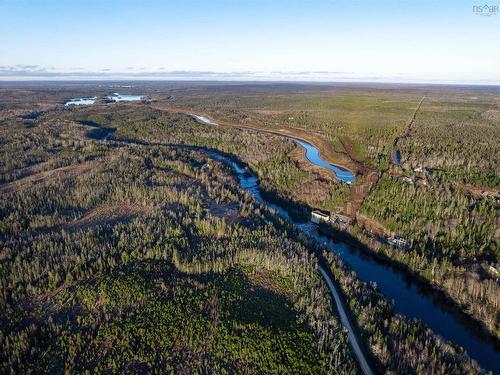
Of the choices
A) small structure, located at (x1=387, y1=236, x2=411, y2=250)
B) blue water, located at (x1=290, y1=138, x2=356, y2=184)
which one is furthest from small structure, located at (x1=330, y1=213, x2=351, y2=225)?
blue water, located at (x1=290, y1=138, x2=356, y2=184)

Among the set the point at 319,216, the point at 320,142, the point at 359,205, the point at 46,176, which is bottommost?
the point at 319,216

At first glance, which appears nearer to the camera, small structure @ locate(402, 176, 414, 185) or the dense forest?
the dense forest

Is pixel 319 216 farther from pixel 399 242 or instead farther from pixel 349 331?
pixel 349 331

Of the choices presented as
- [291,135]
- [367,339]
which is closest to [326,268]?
[367,339]

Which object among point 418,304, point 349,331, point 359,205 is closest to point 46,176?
point 359,205

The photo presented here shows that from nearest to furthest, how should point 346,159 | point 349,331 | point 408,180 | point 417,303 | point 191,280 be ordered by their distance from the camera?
point 349,331 → point 191,280 → point 417,303 → point 408,180 → point 346,159

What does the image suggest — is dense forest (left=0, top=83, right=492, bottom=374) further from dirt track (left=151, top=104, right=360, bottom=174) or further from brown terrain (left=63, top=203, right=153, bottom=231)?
dirt track (left=151, top=104, right=360, bottom=174)
